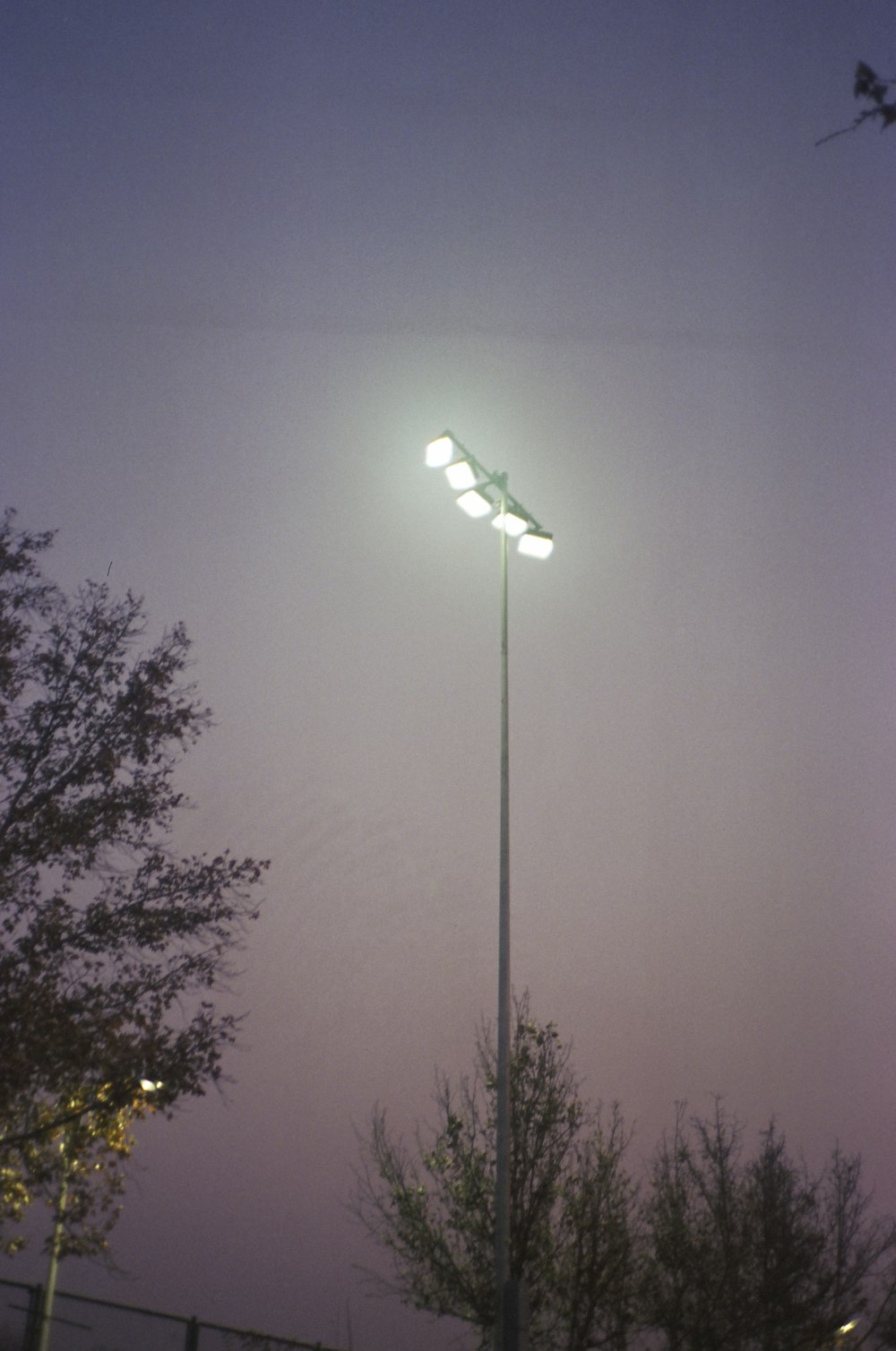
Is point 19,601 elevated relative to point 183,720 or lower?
elevated

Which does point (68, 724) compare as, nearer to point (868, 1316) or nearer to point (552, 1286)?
point (552, 1286)

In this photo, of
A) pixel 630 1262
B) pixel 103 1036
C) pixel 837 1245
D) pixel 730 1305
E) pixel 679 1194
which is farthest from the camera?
pixel 837 1245

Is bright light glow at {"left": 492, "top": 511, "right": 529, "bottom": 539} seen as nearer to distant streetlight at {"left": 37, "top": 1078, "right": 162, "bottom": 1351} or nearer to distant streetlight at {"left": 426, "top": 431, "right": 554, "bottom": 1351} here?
distant streetlight at {"left": 426, "top": 431, "right": 554, "bottom": 1351}

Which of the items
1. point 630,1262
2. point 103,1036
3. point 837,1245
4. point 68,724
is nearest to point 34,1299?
point 103,1036

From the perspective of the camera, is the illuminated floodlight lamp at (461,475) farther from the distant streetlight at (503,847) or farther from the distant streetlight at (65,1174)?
the distant streetlight at (65,1174)

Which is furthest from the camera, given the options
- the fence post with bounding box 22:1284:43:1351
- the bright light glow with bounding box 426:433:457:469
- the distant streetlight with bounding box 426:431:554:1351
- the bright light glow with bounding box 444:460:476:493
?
the bright light glow with bounding box 444:460:476:493

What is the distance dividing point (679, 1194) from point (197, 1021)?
1771 centimetres

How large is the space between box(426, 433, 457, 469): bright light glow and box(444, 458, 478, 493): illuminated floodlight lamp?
10cm

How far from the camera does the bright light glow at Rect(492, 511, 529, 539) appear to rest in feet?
56.3

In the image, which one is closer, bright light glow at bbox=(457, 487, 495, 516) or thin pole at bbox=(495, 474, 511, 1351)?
thin pole at bbox=(495, 474, 511, 1351)

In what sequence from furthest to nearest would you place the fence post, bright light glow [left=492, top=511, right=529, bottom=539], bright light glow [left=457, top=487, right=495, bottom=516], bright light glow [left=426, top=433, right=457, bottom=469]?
bright light glow [left=492, top=511, right=529, bottom=539]
bright light glow [left=457, top=487, right=495, bottom=516]
bright light glow [left=426, top=433, right=457, bottom=469]
the fence post

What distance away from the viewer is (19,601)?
48.5 ft

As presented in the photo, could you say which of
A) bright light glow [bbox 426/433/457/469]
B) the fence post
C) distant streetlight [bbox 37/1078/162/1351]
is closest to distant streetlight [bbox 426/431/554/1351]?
bright light glow [bbox 426/433/457/469]

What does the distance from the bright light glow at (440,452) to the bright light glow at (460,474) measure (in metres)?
0.11
